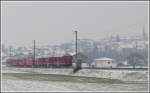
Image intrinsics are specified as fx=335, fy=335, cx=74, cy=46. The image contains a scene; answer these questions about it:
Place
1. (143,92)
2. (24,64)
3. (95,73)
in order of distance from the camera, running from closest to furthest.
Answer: (143,92)
(95,73)
(24,64)

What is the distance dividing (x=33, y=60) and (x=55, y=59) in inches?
631

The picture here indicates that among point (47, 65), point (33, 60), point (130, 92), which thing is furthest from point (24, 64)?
point (130, 92)

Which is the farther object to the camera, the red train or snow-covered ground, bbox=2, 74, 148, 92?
the red train

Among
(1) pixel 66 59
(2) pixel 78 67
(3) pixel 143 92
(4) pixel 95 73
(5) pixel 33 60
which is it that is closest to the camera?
(3) pixel 143 92

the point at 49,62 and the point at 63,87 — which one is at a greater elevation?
the point at 63,87

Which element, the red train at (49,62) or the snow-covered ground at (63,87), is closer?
the snow-covered ground at (63,87)

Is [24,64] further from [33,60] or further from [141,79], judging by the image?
[141,79]

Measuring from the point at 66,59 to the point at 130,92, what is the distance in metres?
50.8

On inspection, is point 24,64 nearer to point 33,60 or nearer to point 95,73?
point 33,60

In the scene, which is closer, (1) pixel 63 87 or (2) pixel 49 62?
(1) pixel 63 87

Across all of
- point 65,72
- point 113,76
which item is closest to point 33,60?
point 65,72

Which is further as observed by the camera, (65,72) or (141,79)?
(65,72)

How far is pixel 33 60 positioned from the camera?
310 feet

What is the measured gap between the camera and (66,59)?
248 feet
